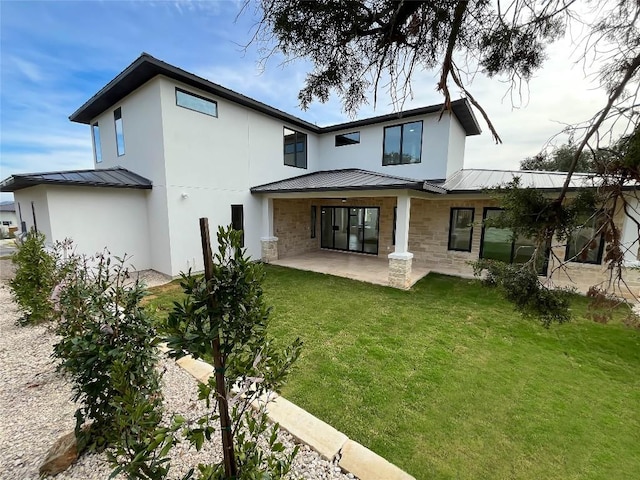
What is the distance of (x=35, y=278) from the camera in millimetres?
4539

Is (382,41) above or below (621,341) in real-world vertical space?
above

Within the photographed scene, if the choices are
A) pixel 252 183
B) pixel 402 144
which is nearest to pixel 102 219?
pixel 252 183

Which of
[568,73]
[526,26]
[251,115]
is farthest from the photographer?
[251,115]

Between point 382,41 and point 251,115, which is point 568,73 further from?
point 251,115

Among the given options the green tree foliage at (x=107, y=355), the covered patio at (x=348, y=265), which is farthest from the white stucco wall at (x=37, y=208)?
the green tree foliage at (x=107, y=355)

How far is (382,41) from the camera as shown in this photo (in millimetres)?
2996

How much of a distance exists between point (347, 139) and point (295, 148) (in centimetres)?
244

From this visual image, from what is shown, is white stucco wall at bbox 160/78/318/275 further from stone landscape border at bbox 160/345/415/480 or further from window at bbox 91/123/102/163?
stone landscape border at bbox 160/345/415/480

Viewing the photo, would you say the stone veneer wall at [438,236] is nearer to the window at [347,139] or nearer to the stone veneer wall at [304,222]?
the stone veneer wall at [304,222]

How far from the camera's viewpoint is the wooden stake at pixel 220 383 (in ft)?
4.56

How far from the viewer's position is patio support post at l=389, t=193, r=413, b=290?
792 centimetres

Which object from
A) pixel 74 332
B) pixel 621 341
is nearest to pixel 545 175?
pixel 621 341

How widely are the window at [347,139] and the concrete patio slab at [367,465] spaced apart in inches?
455

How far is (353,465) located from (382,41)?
420cm
